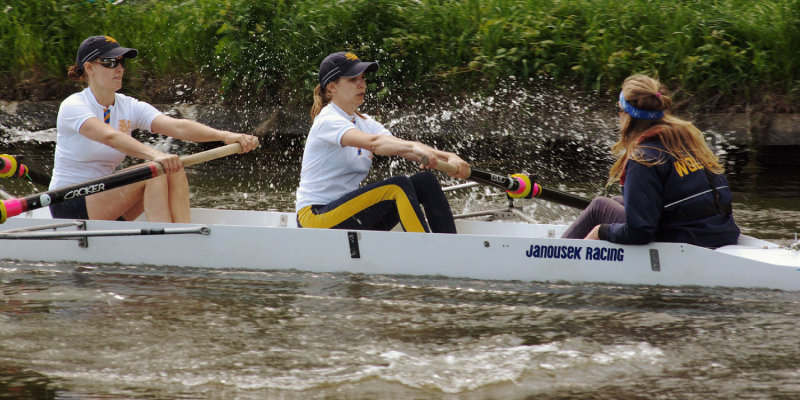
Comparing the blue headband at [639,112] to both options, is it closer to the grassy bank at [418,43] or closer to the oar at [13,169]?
the oar at [13,169]

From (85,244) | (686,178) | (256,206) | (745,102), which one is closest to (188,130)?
(85,244)

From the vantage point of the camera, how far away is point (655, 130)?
4.96m

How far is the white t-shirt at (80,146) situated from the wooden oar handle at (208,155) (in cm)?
52

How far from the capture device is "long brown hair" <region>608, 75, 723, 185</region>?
4918mm

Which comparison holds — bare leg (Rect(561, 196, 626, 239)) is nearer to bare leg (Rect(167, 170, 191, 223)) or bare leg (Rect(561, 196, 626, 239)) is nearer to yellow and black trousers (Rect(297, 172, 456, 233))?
yellow and black trousers (Rect(297, 172, 456, 233))

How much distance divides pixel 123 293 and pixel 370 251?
1647 mm

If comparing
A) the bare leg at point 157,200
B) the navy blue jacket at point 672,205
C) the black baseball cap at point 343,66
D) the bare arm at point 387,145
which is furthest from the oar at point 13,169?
the navy blue jacket at point 672,205

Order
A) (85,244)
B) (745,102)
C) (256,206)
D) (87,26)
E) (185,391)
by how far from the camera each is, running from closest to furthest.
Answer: (185,391)
(85,244)
(256,206)
(745,102)
(87,26)

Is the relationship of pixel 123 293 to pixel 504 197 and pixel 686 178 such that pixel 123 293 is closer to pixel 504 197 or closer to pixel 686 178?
pixel 686 178

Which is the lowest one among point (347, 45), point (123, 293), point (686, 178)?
point (123, 293)

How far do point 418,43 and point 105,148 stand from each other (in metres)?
5.94

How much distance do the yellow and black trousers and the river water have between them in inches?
14.4

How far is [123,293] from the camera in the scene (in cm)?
573

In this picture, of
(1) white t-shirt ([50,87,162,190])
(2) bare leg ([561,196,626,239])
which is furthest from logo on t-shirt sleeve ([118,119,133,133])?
(2) bare leg ([561,196,626,239])
